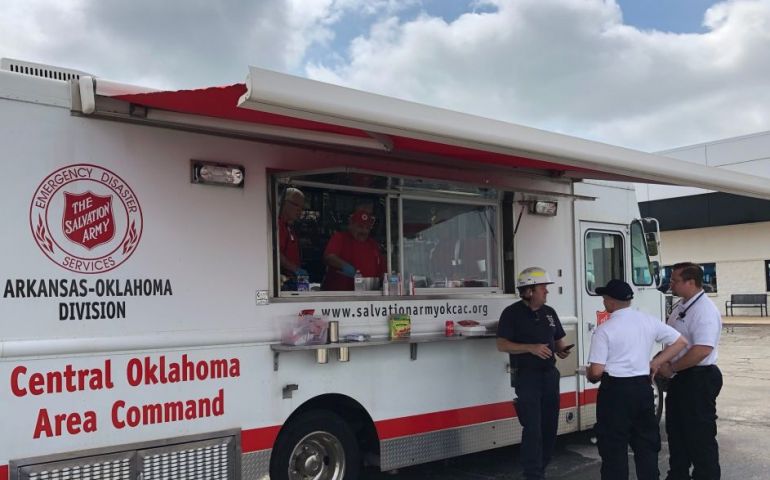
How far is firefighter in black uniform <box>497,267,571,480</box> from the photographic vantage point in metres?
5.18

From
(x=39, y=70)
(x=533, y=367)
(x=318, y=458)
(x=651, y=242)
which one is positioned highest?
(x=39, y=70)

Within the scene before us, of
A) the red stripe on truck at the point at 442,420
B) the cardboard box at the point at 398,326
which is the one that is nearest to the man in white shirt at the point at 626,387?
the red stripe on truck at the point at 442,420

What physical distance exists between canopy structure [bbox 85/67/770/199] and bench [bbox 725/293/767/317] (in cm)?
2017

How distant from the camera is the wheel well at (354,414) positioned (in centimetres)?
484

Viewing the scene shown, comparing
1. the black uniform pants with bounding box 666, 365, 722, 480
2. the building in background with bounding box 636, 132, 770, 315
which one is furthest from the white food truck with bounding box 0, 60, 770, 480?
the building in background with bounding box 636, 132, 770, 315

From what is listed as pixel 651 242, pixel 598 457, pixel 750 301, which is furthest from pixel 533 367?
pixel 750 301

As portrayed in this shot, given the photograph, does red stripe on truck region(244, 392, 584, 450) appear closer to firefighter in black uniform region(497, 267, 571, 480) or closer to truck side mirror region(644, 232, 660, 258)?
firefighter in black uniform region(497, 267, 571, 480)

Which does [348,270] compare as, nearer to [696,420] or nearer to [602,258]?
[696,420]

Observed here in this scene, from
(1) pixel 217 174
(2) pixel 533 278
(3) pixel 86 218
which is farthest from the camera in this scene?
(2) pixel 533 278

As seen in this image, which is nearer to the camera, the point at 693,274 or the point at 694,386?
the point at 694,386

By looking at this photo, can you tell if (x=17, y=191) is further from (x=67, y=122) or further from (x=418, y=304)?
(x=418, y=304)

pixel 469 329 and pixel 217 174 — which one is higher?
pixel 217 174

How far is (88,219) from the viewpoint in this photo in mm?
3984

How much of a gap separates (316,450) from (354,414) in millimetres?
371
